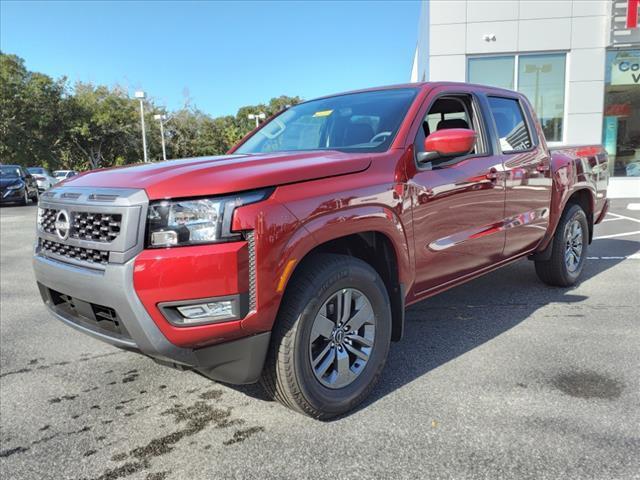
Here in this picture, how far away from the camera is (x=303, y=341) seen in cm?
246

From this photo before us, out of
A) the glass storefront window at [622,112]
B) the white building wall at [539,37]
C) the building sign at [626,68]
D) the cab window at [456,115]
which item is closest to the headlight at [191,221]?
the cab window at [456,115]

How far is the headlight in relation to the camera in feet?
7.14

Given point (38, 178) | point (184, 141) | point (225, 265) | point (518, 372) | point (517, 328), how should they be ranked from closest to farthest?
point (225, 265), point (518, 372), point (517, 328), point (38, 178), point (184, 141)

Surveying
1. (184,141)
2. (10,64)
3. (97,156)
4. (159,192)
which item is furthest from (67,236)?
(184,141)

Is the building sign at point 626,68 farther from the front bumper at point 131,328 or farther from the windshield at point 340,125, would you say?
the front bumper at point 131,328

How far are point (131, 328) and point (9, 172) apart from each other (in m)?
18.9

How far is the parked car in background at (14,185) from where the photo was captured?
679 inches

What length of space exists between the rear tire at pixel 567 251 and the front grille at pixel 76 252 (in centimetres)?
410

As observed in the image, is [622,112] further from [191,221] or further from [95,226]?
[95,226]

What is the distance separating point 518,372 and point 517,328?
89cm

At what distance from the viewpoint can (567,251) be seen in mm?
5055

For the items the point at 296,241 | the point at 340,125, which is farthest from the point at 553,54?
the point at 296,241

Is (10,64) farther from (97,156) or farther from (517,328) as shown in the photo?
(517,328)

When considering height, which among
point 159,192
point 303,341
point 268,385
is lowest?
point 268,385
